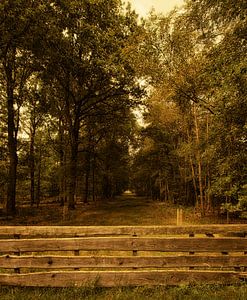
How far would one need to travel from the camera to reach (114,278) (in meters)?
5.27

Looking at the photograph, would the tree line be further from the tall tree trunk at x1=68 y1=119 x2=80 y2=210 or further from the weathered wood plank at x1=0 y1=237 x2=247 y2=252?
the tall tree trunk at x1=68 y1=119 x2=80 y2=210

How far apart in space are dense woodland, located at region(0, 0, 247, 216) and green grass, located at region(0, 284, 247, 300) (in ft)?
9.61

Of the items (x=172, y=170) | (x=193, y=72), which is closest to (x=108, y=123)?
(x=172, y=170)

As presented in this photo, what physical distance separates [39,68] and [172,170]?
2418cm

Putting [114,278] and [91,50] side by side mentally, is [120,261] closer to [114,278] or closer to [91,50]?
[114,278]

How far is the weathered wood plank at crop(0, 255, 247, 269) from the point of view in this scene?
5.28 m

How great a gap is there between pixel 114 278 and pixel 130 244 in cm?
76

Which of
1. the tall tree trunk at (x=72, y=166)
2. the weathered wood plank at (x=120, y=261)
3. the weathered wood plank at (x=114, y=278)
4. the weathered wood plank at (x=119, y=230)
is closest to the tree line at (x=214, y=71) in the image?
the weathered wood plank at (x=119, y=230)

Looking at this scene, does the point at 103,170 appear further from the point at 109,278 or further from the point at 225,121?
the point at 109,278

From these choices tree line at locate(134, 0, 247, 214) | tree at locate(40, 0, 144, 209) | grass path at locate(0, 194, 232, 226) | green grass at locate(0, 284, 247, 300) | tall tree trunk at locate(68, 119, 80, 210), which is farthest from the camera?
tall tree trunk at locate(68, 119, 80, 210)

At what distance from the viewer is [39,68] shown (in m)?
20.8

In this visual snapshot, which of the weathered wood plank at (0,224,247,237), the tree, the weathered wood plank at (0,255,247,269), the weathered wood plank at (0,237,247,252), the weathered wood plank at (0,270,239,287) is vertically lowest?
the weathered wood plank at (0,270,239,287)

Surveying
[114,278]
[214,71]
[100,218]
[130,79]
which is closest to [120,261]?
[114,278]

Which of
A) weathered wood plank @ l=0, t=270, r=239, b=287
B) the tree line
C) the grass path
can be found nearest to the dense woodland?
the tree line
